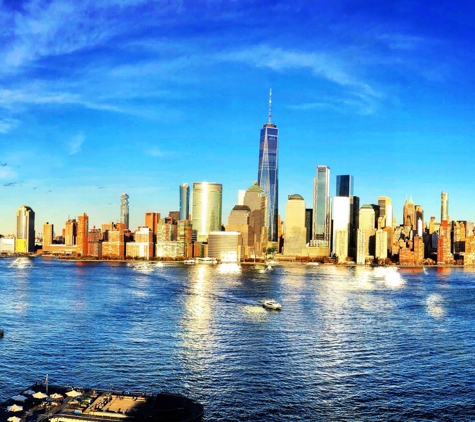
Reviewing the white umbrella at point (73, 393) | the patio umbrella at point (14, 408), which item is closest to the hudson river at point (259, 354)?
the white umbrella at point (73, 393)

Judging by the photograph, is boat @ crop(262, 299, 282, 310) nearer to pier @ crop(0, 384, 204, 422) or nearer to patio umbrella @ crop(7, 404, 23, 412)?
pier @ crop(0, 384, 204, 422)

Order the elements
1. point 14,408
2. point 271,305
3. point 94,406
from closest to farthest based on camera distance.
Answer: point 14,408 < point 94,406 < point 271,305

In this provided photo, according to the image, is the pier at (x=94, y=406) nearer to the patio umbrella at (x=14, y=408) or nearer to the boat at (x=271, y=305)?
the patio umbrella at (x=14, y=408)

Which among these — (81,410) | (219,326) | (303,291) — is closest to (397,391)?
(81,410)

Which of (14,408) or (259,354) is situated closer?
(14,408)

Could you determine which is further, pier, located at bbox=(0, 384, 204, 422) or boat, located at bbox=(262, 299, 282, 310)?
boat, located at bbox=(262, 299, 282, 310)

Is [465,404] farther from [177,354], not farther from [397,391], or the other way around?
[177,354]

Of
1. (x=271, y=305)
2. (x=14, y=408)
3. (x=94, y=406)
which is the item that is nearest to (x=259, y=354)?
(x=94, y=406)

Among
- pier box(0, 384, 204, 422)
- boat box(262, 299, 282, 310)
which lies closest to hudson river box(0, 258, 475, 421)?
boat box(262, 299, 282, 310)

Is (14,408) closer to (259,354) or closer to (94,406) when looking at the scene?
(94,406)
